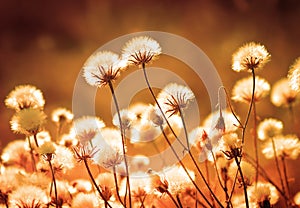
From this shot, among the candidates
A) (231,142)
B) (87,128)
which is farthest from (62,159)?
(231,142)

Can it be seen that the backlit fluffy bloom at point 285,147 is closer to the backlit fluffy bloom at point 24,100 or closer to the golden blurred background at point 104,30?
the backlit fluffy bloom at point 24,100

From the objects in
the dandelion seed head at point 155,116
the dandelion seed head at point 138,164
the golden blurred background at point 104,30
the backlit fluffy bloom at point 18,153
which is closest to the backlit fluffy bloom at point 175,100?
the dandelion seed head at point 155,116

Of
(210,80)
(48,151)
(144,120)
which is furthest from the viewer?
(210,80)

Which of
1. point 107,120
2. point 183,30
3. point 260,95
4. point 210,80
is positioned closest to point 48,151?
point 260,95

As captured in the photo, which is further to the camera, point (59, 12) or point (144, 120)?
point (59, 12)

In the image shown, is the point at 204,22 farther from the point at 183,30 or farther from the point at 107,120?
the point at 107,120

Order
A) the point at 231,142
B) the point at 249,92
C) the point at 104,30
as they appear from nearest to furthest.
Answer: the point at 231,142 < the point at 249,92 < the point at 104,30

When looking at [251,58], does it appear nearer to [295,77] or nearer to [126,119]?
[295,77]
